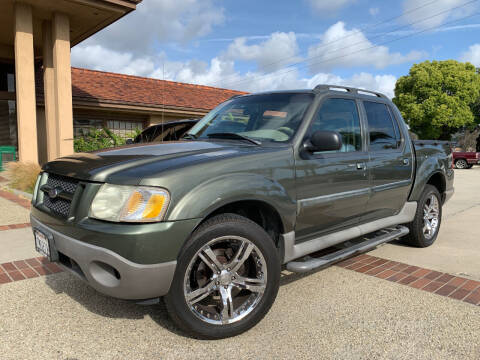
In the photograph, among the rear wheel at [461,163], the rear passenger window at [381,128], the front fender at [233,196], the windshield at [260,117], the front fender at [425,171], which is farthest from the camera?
the rear wheel at [461,163]

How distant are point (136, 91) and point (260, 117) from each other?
14747 mm

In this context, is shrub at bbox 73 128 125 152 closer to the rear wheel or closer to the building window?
the building window

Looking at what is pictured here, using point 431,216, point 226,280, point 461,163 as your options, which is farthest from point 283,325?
point 461,163

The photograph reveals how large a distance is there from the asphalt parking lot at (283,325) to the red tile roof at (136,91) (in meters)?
12.4

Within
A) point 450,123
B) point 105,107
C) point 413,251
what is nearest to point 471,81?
point 450,123

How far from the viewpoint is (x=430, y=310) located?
322cm

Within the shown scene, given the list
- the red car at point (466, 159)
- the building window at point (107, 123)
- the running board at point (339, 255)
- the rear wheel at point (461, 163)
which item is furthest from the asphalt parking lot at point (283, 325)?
the rear wheel at point (461, 163)

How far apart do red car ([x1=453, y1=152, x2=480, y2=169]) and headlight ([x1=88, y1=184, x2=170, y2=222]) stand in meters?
25.1

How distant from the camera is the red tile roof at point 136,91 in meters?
15.5

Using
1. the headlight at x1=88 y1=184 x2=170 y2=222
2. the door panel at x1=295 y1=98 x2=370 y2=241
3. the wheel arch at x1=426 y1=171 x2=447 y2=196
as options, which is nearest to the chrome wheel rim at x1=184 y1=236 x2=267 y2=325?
the headlight at x1=88 y1=184 x2=170 y2=222

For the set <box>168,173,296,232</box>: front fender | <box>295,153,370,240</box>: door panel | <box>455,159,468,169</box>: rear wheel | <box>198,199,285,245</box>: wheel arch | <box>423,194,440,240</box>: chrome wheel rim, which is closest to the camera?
<box>168,173,296,232</box>: front fender

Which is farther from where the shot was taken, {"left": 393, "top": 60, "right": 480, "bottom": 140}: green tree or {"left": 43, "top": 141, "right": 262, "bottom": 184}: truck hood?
{"left": 393, "top": 60, "right": 480, "bottom": 140}: green tree

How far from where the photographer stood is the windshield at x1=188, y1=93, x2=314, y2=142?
136 inches

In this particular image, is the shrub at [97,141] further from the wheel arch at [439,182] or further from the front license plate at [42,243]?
the wheel arch at [439,182]
